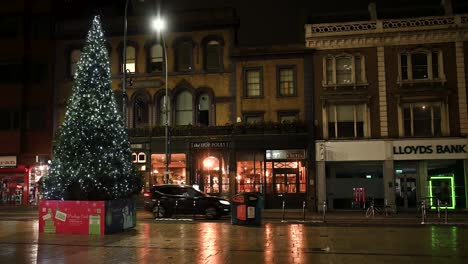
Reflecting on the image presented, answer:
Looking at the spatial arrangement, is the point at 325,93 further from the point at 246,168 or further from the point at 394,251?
the point at 394,251

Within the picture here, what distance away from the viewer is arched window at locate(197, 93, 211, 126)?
32.8 m

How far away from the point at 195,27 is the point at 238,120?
697cm

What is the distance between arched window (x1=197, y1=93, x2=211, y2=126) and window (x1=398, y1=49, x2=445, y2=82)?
1226 centimetres

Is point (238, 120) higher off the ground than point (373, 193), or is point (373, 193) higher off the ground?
point (238, 120)

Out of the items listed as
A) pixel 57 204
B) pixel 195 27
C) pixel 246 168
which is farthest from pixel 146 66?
pixel 57 204

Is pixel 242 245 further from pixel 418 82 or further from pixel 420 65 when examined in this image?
pixel 420 65

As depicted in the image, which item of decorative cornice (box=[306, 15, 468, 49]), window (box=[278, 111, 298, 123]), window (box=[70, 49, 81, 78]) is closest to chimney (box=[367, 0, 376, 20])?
decorative cornice (box=[306, 15, 468, 49])

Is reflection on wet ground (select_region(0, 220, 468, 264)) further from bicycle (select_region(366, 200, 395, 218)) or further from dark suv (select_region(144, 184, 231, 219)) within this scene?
bicycle (select_region(366, 200, 395, 218))

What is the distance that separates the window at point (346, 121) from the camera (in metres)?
30.7

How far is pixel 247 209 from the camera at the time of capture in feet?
67.9

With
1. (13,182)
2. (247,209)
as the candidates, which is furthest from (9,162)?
(247,209)

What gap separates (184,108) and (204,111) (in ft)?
4.69

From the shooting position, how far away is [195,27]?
109 feet

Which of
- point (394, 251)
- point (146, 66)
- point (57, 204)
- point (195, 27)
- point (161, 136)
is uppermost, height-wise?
point (195, 27)
